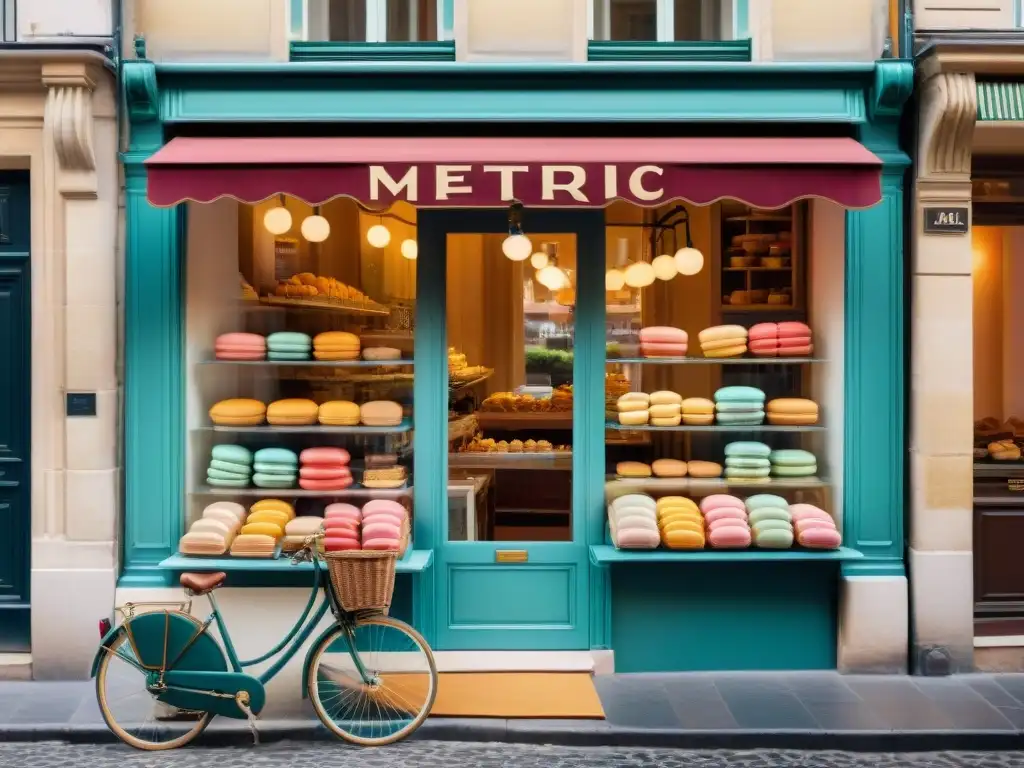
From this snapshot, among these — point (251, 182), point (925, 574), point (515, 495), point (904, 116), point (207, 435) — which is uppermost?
point (904, 116)

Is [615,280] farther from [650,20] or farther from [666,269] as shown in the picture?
[650,20]

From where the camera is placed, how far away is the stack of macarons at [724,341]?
26.2 ft

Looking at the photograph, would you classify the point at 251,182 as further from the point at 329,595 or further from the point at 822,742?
the point at 822,742

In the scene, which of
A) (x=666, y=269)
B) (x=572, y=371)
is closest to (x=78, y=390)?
(x=572, y=371)

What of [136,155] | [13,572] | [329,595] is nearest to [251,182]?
[136,155]

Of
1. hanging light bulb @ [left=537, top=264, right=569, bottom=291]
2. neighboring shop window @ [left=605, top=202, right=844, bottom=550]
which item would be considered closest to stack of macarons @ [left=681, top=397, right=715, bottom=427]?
neighboring shop window @ [left=605, top=202, right=844, bottom=550]

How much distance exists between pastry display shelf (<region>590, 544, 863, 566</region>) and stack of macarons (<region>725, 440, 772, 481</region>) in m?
0.66

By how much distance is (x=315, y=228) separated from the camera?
8.12m

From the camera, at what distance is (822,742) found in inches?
249

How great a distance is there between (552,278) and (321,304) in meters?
1.90

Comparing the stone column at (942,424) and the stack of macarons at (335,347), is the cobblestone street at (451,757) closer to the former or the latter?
the stone column at (942,424)

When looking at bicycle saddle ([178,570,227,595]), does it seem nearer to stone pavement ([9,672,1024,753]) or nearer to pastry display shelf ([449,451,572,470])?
stone pavement ([9,672,1024,753])

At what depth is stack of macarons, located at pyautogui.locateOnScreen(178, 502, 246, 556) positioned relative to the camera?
7332 millimetres

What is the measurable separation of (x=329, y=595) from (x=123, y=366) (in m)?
2.57
